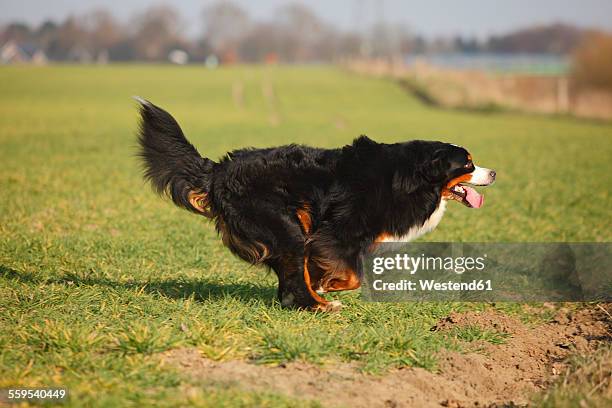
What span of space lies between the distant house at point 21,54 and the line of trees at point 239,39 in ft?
3.21

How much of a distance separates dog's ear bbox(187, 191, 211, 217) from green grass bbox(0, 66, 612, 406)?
72 cm

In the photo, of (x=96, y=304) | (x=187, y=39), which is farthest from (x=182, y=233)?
(x=187, y=39)

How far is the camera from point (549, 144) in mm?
19734

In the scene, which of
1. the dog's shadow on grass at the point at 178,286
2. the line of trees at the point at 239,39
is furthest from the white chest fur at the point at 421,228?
the line of trees at the point at 239,39

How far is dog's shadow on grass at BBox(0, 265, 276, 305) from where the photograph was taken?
5746mm

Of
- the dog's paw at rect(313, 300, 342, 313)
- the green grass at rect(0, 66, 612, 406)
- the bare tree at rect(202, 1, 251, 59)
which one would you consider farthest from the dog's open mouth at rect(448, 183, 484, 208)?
the bare tree at rect(202, 1, 251, 59)

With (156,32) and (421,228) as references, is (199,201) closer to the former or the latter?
(421,228)

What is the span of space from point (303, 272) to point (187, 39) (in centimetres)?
12602

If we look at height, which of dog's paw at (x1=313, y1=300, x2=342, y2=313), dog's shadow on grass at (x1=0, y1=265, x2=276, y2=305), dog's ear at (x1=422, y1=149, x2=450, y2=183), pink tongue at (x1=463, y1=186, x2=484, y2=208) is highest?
dog's ear at (x1=422, y1=149, x2=450, y2=183)

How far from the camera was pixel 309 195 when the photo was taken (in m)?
5.32

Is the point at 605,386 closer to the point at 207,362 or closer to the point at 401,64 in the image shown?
the point at 207,362

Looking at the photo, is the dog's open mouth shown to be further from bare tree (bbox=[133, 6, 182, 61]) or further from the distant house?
bare tree (bbox=[133, 6, 182, 61])

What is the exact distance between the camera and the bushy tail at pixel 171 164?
213 inches

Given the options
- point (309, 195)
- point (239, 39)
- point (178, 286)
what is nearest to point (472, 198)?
point (309, 195)
